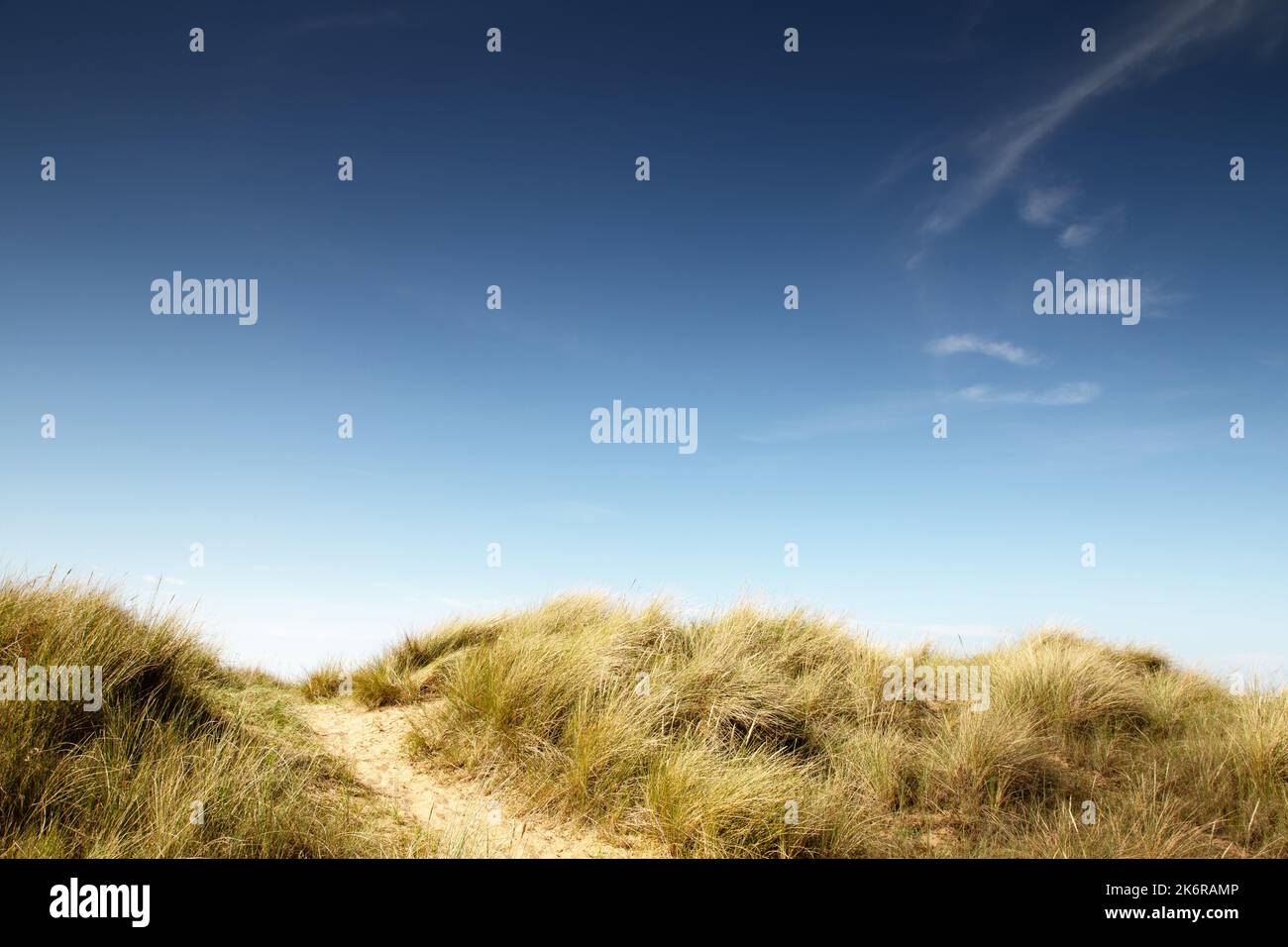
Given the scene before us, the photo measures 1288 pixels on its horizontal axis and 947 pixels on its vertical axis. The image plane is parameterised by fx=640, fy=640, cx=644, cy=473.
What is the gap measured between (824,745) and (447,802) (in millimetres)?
3346

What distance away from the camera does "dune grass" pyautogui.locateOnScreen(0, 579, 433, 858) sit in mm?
3418

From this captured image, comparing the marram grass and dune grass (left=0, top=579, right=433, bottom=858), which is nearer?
dune grass (left=0, top=579, right=433, bottom=858)

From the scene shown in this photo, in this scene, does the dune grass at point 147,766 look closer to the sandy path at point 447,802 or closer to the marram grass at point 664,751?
the marram grass at point 664,751

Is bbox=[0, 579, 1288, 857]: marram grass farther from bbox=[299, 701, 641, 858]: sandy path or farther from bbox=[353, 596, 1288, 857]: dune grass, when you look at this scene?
bbox=[299, 701, 641, 858]: sandy path

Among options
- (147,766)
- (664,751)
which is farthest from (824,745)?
(147,766)

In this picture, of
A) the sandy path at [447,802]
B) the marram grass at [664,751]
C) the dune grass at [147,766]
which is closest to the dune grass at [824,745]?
the marram grass at [664,751]

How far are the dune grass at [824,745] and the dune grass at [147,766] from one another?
48.9 inches

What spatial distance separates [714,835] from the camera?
4047 millimetres

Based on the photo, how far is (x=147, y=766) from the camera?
3801mm

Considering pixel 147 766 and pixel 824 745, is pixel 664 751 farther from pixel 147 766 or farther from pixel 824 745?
pixel 147 766

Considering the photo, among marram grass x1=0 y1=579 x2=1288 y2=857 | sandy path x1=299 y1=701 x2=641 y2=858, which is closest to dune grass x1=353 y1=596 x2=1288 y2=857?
marram grass x1=0 y1=579 x2=1288 y2=857

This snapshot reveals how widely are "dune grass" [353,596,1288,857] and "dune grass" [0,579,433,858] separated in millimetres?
1241
